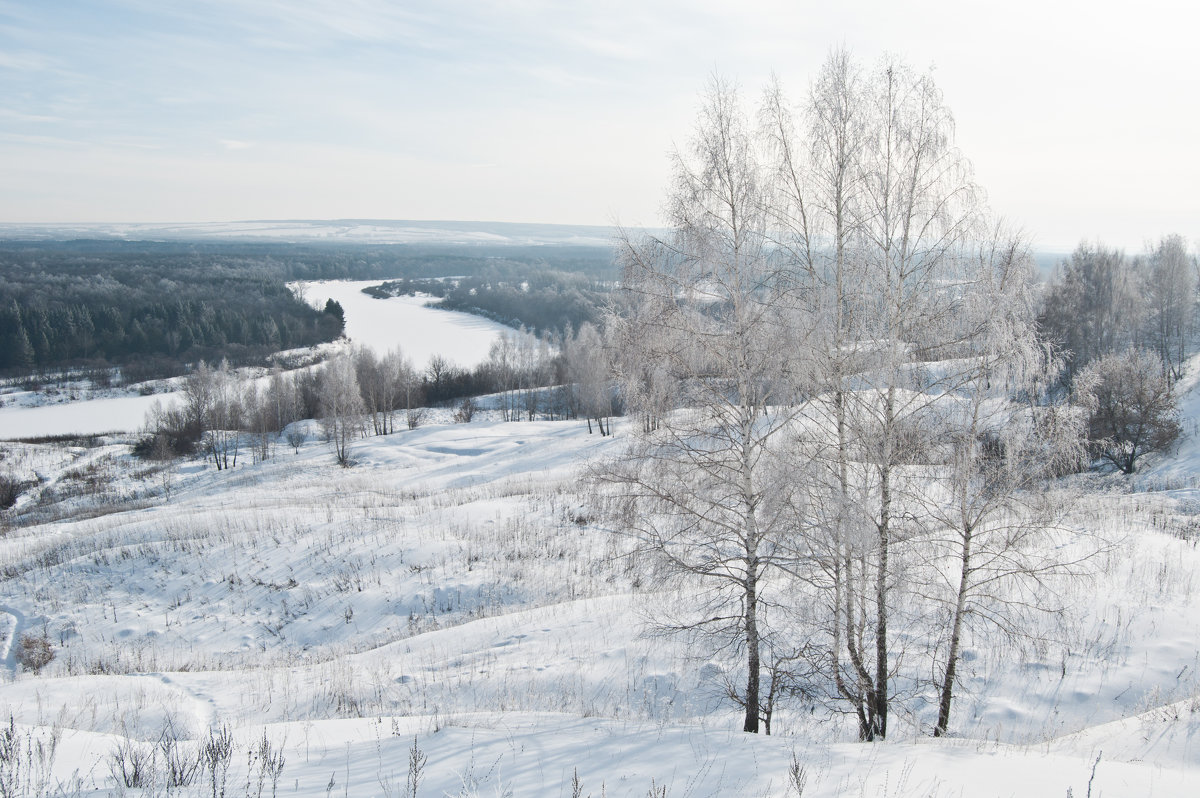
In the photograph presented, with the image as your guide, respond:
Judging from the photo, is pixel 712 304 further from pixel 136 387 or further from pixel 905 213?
pixel 136 387

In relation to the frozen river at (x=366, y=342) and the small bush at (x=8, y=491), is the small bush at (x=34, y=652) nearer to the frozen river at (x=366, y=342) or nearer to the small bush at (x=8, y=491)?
the small bush at (x=8, y=491)

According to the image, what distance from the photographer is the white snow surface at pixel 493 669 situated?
5527 millimetres

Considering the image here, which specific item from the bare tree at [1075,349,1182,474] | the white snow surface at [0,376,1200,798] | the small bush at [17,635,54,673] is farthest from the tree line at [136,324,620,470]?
the small bush at [17,635,54,673]

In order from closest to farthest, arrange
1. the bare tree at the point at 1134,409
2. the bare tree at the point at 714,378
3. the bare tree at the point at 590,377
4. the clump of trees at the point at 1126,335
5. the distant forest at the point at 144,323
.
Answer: the bare tree at the point at 714,378 → the bare tree at the point at 1134,409 → the clump of trees at the point at 1126,335 → the bare tree at the point at 590,377 → the distant forest at the point at 144,323

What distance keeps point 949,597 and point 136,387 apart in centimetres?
9053

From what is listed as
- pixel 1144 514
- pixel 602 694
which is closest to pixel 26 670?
pixel 602 694

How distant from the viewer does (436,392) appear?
7075 centimetres

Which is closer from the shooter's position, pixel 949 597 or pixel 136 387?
pixel 949 597

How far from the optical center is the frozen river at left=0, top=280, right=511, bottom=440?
5834 cm

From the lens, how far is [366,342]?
9856 centimetres

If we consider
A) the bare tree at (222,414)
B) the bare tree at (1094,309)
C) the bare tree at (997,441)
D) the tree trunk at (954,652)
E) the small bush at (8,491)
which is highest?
the bare tree at (1094,309)

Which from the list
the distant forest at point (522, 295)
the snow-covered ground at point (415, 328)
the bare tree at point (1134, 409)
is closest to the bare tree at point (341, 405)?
the snow-covered ground at point (415, 328)

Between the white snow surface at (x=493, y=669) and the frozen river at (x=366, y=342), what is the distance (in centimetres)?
4534

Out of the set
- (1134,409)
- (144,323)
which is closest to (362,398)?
(1134,409)
